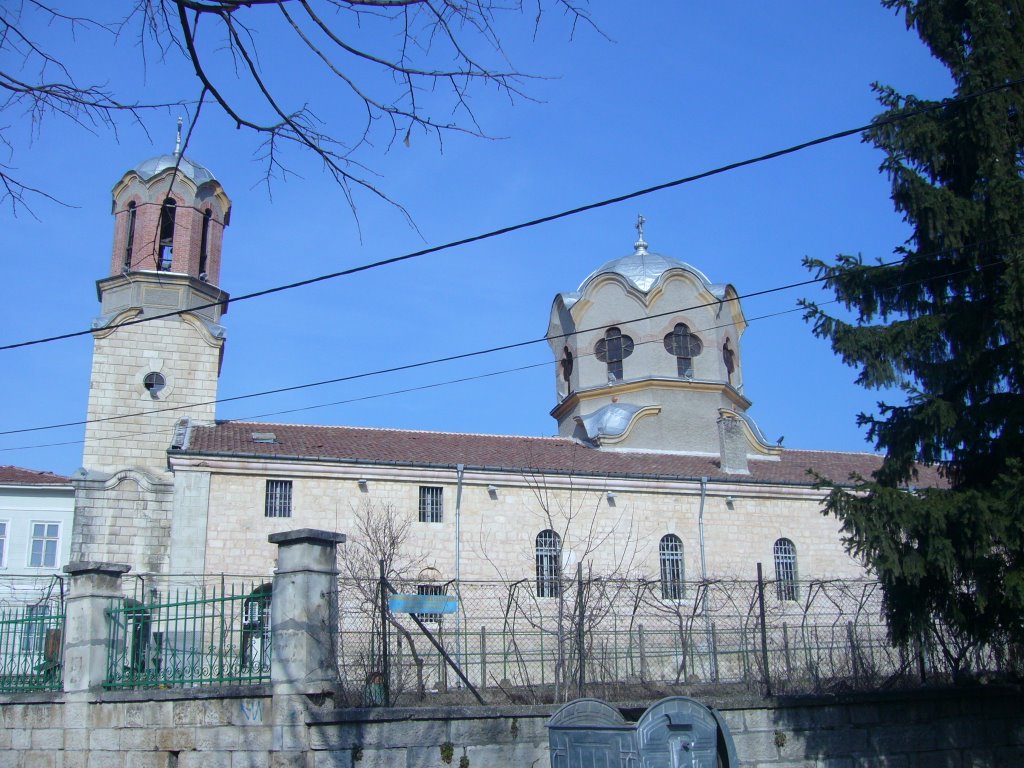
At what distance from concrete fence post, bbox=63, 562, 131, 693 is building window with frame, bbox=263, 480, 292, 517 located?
1333cm

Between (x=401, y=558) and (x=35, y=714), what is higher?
(x=401, y=558)

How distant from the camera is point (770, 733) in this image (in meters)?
11.7

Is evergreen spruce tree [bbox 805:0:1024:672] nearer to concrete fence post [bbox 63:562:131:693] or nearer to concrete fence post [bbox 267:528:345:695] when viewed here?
concrete fence post [bbox 267:528:345:695]

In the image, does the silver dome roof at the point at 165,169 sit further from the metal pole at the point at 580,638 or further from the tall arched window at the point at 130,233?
the metal pole at the point at 580,638

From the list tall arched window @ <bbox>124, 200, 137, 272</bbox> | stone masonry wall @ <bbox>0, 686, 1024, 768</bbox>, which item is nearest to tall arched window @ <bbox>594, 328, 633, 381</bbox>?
tall arched window @ <bbox>124, 200, 137, 272</bbox>

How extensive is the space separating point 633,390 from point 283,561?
23773mm

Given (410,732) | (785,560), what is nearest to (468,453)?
(785,560)

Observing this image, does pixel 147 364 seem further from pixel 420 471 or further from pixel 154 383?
pixel 420 471

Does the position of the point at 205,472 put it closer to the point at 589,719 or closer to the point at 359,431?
the point at 359,431

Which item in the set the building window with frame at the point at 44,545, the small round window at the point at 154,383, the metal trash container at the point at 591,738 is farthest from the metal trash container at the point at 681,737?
the building window with frame at the point at 44,545

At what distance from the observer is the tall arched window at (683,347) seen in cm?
3416

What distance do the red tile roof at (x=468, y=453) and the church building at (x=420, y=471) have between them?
10 centimetres

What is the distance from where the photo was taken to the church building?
25.5 meters

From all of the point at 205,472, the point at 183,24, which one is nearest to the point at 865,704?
the point at 183,24
